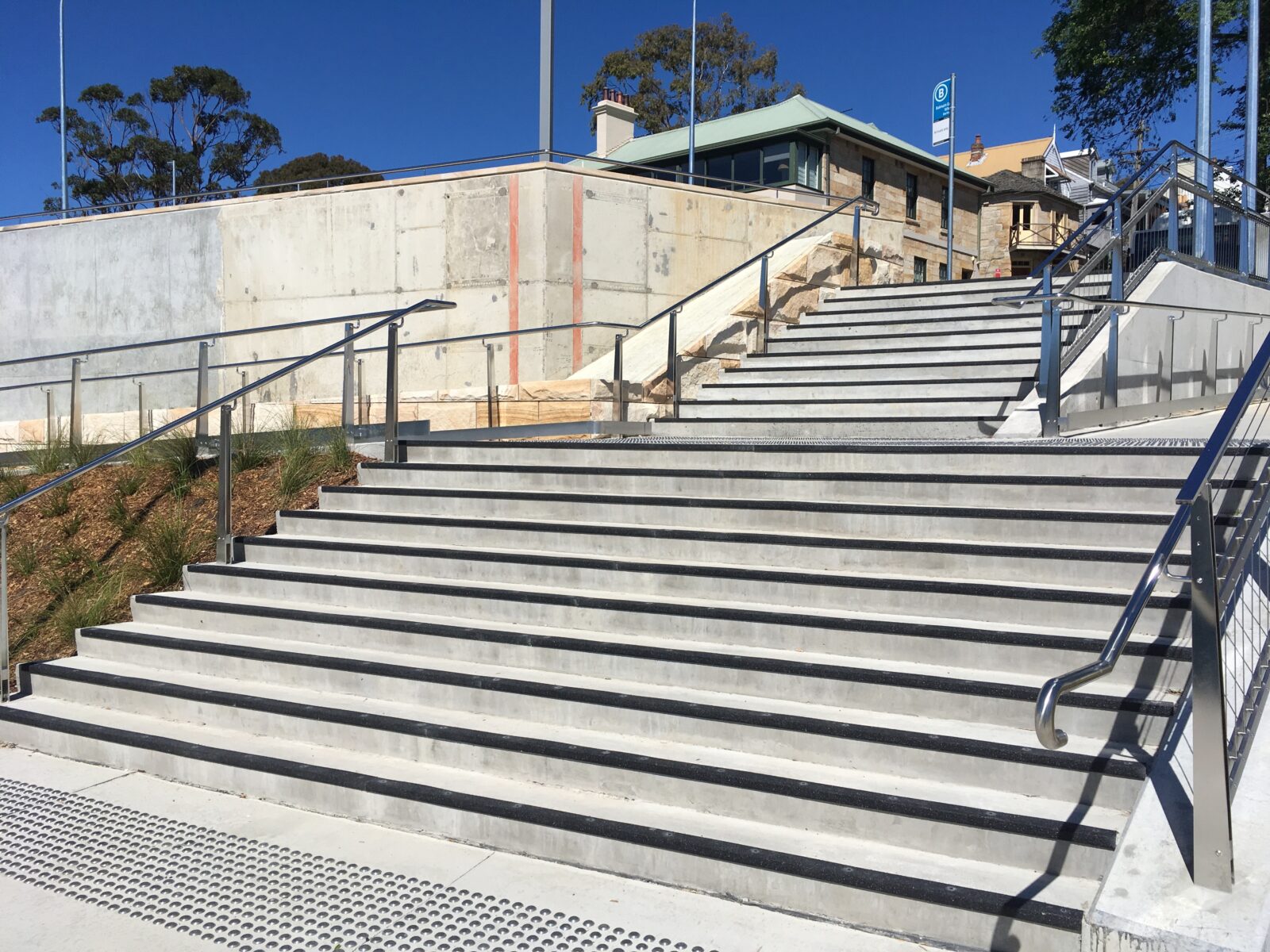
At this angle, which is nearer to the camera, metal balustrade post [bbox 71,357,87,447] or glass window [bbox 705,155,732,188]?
metal balustrade post [bbox 71,357,87,447]

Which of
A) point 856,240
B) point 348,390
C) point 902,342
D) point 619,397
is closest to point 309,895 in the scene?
point 348,390

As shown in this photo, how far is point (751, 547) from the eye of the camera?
546 centimetres

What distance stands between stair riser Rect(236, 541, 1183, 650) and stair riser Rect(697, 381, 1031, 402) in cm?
459

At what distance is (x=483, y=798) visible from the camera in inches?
161

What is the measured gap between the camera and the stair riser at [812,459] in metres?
5.48

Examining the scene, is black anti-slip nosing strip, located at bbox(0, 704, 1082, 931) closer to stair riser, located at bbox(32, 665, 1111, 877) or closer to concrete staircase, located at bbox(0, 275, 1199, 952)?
concrete staircase, located at bbox(0, 275, 1199, 952)

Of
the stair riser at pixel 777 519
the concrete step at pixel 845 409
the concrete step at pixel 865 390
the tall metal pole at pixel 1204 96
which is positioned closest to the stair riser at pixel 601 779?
the stair riser at pixel 777 519

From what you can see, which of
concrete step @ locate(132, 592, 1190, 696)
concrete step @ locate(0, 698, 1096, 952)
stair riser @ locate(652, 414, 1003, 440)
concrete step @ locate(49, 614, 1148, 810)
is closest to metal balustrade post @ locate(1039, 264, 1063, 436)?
stair riser @ locate(652, 414, 1003, 440)

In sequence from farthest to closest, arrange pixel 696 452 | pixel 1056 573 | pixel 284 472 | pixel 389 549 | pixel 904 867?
pixel 284 472 < pixel 696 452 < pixel 389 549 < pixel 1056 573 < pixel 904 867

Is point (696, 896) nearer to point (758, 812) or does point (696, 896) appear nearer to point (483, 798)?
point (758, 812)

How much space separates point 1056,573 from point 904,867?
1912 mm

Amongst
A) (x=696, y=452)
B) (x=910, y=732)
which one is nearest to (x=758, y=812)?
(x=910, y=732)

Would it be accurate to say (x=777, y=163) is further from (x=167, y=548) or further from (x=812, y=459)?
(x=167, y=548)

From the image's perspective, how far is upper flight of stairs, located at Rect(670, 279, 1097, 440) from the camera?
8859mm
